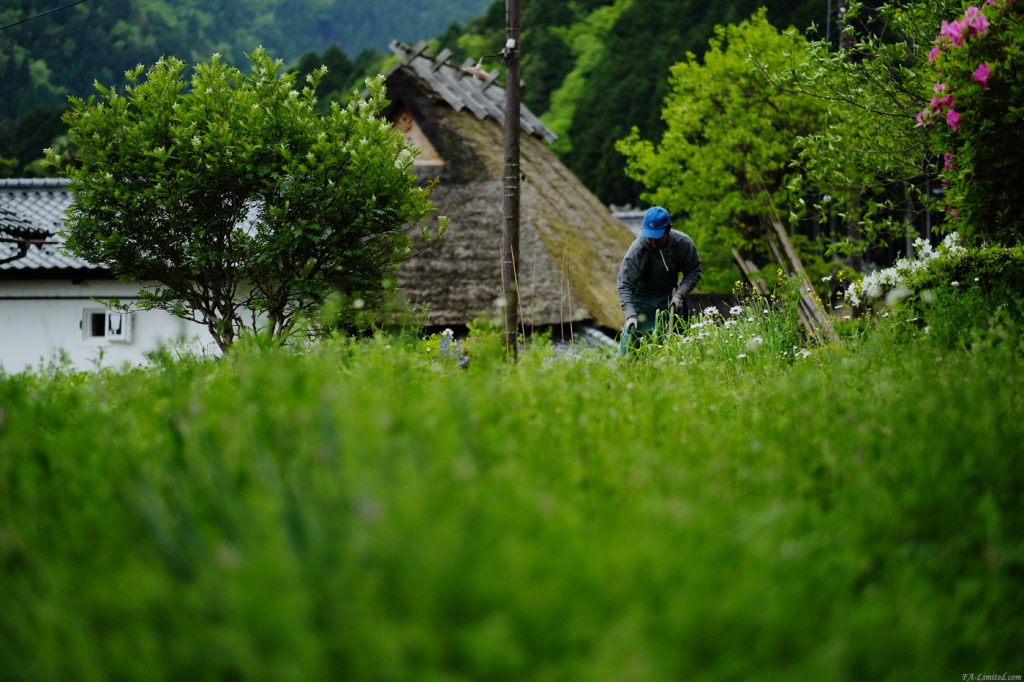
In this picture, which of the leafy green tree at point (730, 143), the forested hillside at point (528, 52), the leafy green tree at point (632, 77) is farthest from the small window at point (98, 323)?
the leafy green tree at point (632, 77)

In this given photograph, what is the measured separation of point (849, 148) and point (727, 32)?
12.1 metres

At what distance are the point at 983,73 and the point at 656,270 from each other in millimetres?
3135

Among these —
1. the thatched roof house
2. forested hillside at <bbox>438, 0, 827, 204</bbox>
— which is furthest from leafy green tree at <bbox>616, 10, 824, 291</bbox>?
forested hillside at <bbox>438, 0, 827, 204</bbox>

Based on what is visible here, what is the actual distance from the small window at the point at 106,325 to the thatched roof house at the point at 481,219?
20.8 feet

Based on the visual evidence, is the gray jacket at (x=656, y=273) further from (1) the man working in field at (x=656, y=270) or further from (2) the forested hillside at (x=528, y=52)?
(2) the forested hillside at (x=528, y=52)

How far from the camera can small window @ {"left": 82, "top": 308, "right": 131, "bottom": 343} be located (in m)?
16.7

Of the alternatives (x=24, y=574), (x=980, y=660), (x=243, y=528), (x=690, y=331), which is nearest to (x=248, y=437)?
(x=243, y=528)

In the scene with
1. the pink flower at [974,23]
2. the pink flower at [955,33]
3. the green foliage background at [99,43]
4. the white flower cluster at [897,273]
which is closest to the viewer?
the pink flower at [974,23]

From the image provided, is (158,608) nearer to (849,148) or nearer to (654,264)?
(654,264)

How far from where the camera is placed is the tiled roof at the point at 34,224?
16.5m

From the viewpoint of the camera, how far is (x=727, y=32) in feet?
59.7

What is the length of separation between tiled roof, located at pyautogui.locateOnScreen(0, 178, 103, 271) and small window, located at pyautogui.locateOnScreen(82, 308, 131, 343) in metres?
1.01

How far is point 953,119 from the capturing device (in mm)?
4508

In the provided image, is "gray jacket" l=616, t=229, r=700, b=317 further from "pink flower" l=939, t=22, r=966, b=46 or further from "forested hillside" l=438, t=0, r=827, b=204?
"forested hillside" l=438, t=0, r=827, b=204
